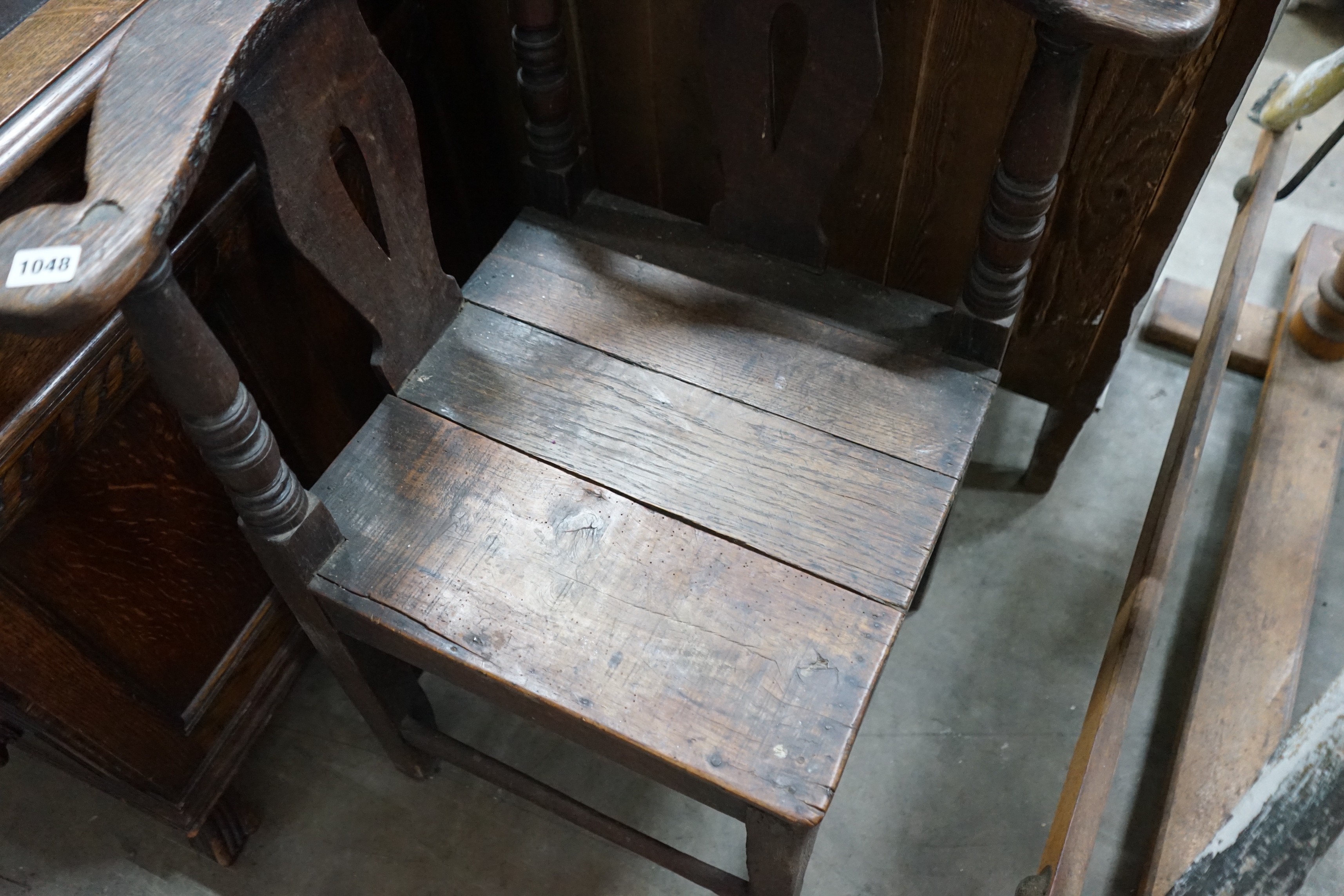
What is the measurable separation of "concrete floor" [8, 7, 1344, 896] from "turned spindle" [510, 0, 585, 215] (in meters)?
0.79

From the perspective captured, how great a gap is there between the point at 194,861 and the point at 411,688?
0.44m

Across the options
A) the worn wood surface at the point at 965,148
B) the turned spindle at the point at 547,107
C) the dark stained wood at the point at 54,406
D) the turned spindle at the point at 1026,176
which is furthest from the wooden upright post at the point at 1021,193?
the dark stained wood at the point at 54,406

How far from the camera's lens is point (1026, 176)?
39.7 inches

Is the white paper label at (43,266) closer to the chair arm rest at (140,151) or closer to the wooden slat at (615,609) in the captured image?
the chair arm rest at (140,151)

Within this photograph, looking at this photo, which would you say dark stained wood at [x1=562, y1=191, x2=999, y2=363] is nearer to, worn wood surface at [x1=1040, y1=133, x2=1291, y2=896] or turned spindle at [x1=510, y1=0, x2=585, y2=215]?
turned spindle at [x1=510, y1=0, x2=585, y2=215]

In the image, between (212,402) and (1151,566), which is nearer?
(212,402)

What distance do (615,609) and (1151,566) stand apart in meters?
0.76

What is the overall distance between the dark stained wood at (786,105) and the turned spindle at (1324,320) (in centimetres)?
91

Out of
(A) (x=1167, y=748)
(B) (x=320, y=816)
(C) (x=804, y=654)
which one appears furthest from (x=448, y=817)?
(A) (x=1167, y=748)

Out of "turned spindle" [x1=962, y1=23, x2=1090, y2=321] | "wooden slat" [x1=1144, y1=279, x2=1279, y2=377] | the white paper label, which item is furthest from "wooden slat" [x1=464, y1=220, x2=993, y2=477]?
"wooden slat" [x1=1144, y1=279, x2=1279, y2=377]

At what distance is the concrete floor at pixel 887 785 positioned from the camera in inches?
57.4

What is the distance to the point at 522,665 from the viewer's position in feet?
3.29

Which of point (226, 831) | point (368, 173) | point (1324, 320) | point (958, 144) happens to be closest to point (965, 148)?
point (958, 144)

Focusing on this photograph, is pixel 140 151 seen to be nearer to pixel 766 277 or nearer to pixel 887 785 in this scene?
pixel 766 277
